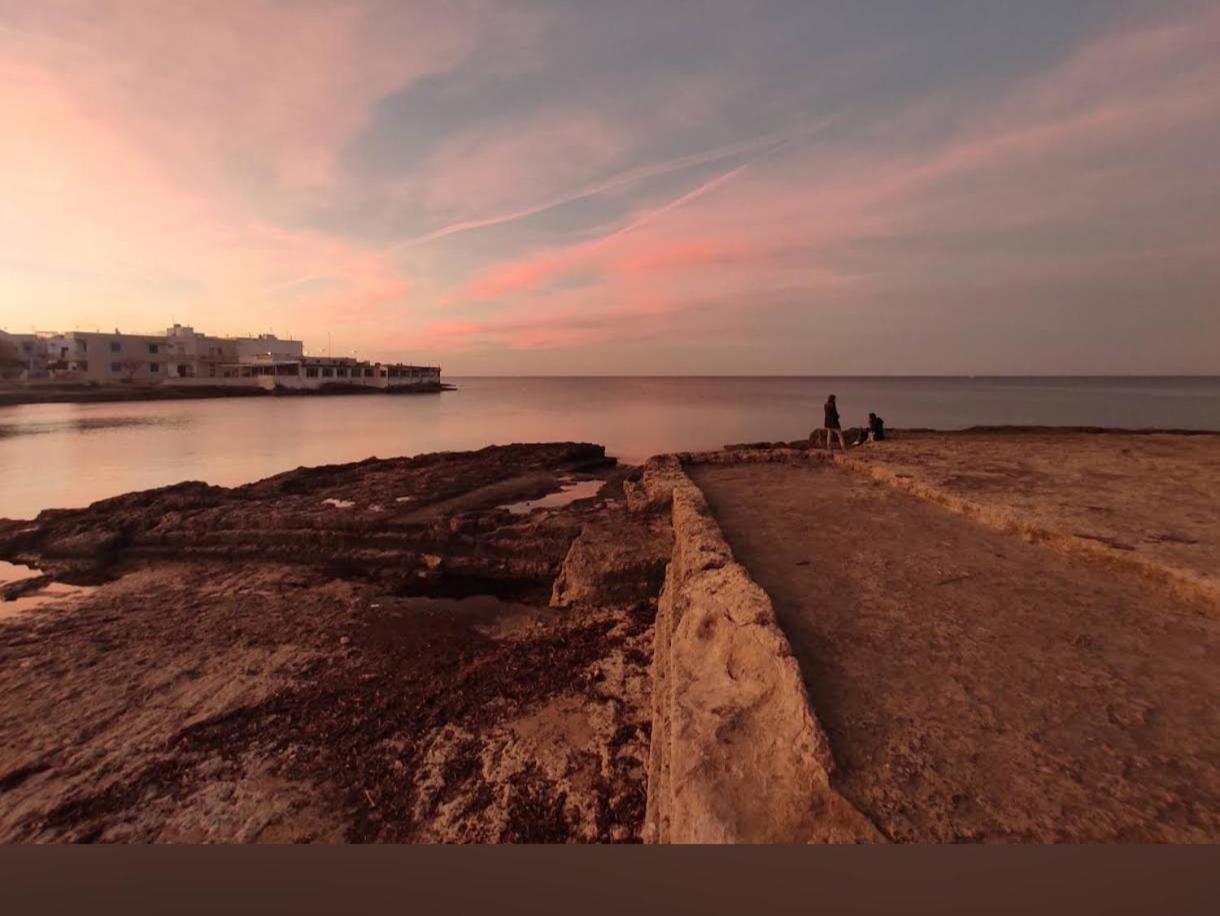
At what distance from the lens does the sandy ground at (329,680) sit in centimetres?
488

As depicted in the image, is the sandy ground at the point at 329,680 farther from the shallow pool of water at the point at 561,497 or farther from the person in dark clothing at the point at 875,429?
the person in dark clothing at the point at 875,429

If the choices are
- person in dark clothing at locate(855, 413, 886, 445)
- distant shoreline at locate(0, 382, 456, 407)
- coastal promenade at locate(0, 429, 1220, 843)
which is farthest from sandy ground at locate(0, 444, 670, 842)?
distant shoreline at locate(0, 382, 456, 407)

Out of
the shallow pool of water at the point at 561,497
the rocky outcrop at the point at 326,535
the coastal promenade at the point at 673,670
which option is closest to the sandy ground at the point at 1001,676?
the coastal promenade at the point at 673,670

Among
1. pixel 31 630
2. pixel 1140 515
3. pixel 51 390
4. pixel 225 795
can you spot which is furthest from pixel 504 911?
pixel 51 390

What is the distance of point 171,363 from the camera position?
7506cm

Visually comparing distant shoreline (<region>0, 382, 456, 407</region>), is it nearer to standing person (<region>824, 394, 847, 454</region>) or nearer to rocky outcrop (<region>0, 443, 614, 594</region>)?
rocky outcrop (<region>0, 443, 614, 594</region>)

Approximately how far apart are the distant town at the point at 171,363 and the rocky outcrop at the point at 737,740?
85253mm

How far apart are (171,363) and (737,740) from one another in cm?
9520

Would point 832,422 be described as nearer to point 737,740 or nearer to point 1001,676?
point 1001,676

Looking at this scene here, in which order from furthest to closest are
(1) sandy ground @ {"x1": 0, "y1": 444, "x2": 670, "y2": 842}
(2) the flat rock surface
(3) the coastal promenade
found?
(2) the flat rock surface → (1) sandy ground @ {"x1": 0, "y1": 444, "x2": 670, "y2": 842} → (3) the coastal promenade

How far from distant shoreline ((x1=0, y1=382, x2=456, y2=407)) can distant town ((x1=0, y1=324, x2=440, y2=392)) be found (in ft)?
5.94

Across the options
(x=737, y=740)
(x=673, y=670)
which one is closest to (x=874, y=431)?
(x=673, y=670)

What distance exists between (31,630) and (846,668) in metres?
11.7

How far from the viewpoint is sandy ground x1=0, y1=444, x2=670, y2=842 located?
4875 millimetres
